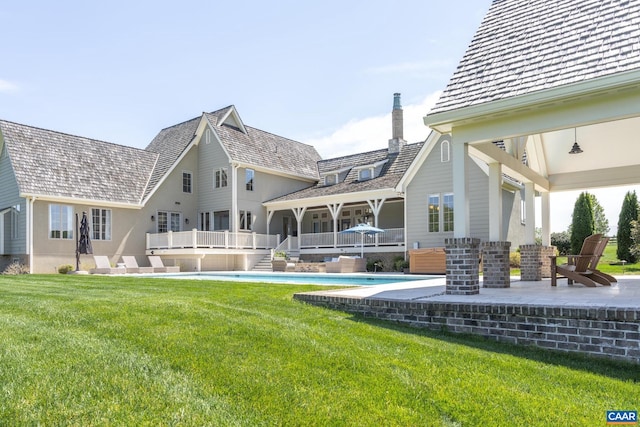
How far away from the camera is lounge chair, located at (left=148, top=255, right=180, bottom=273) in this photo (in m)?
21.4

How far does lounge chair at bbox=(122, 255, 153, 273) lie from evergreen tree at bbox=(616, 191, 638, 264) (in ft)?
72.9

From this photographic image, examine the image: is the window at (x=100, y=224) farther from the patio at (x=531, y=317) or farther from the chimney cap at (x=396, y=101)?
the patio at (x=531, y=317)

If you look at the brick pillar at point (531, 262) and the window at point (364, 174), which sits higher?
the window at point (364, 174)

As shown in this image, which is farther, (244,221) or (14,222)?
(244,221)

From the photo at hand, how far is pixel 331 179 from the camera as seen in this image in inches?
1091

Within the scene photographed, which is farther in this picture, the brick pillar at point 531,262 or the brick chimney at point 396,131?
the brick chimney at point 396,131

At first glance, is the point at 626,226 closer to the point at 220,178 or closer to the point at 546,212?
the point at 546,212

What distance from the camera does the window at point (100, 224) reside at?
70.6 ft

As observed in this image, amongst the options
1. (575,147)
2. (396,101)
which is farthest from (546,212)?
(396,101)

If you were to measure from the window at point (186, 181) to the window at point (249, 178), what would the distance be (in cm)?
318

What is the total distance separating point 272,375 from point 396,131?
23507 mm

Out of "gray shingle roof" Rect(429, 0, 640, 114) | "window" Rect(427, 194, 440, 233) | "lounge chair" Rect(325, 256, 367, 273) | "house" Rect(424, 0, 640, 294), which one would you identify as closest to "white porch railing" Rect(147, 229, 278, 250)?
"lounge chair" Rect(325, 256, 367, 273)

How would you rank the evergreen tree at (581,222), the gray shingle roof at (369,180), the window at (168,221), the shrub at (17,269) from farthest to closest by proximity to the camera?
the evergreen tree at (581,222)
the window at (168,221)
the gray shingle roof at (369,180)
the shrub at (17,269)

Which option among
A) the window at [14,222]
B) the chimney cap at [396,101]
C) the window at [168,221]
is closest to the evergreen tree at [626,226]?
the chimney cap at [396,101]
